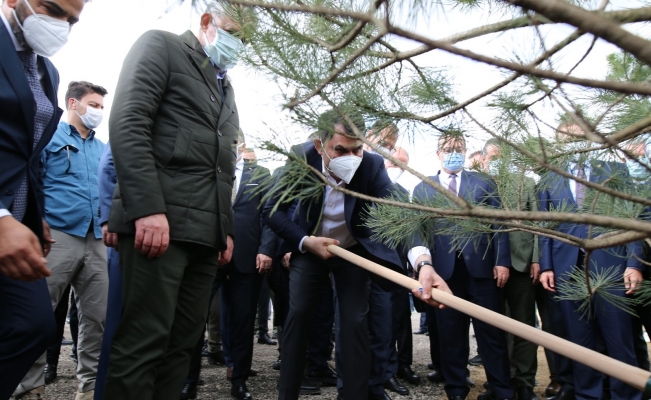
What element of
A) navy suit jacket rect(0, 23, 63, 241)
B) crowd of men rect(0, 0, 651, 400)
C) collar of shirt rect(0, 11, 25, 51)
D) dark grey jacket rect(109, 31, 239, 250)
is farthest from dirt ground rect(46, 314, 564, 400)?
collar of shirt rect(0, 11, 25, 51)

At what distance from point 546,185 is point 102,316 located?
2.77 m

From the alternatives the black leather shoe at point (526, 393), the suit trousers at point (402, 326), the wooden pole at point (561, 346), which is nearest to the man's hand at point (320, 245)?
the wooden pole at point (561, 346)

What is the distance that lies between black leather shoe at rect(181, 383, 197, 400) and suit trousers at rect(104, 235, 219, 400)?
4.82ft

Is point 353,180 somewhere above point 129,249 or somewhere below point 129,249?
above

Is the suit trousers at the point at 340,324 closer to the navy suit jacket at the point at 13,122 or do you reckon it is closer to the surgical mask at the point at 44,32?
the navy suit jacket at the point at 13,122

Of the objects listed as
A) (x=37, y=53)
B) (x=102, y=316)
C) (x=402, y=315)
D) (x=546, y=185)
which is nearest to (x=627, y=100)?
(x=546, y=185)

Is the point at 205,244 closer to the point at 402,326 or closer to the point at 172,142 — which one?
the point at 172,142

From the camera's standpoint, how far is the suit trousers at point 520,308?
4.29 metres

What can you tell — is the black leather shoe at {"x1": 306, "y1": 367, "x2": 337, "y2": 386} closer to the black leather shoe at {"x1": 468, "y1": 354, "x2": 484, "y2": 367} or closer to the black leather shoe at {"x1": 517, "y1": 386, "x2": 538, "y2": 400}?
the black leather shoe at {"x1": 517, "y1": 386, "x2": 538, "y2": 400}

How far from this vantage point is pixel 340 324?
10.6ft

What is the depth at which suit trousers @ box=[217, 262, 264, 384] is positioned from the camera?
13.2ft

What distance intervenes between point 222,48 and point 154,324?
1258 mm

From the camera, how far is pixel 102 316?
3.64 m

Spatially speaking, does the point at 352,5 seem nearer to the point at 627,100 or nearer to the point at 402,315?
the point at 627,100
